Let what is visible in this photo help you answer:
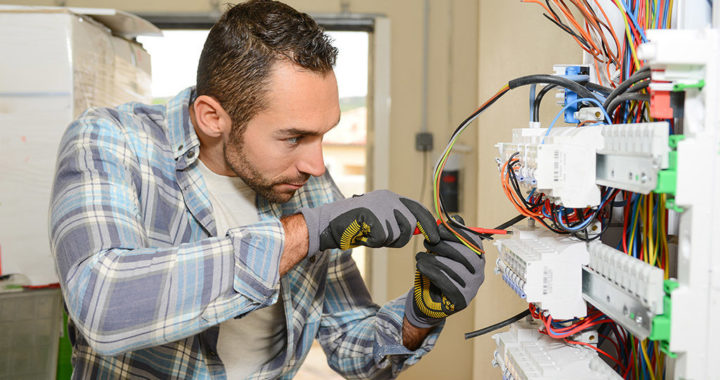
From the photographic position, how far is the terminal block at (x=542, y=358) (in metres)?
0.75

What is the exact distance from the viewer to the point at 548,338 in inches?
33.3

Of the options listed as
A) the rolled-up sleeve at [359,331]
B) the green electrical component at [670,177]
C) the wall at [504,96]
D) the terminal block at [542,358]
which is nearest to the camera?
the green electrical component at [670,177]

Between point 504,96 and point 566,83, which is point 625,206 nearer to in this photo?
point 566,83

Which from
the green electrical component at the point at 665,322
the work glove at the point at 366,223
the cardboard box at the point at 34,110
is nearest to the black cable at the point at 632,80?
the green electrical component at the point at 665,322

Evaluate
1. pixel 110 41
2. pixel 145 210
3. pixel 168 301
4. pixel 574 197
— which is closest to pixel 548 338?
pixel 574 197

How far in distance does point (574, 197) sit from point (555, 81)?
188mm

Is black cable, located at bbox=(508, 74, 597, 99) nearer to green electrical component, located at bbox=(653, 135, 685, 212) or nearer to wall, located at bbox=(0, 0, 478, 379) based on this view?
green electrical component, located at bbox=(653, 135, 685, 212)

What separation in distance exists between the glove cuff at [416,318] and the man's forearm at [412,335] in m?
0.02

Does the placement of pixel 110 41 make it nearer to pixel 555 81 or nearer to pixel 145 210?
pixel 145 210

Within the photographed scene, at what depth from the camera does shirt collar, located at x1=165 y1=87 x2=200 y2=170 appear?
1.11 meters

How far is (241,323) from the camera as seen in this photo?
3.92 feet

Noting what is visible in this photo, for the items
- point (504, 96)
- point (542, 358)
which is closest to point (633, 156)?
point (542, 358)

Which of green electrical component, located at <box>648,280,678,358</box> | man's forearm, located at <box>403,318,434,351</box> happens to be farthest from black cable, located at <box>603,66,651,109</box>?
man's forearm, located at <box>403,318,434,351</box>

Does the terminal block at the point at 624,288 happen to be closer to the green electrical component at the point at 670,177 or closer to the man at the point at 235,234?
the green electrical component at the point at 670,177
